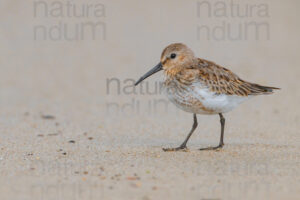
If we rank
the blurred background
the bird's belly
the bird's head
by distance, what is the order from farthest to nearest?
the bird's head → the bird's belly → the blurred background

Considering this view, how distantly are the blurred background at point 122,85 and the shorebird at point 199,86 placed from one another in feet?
2.00

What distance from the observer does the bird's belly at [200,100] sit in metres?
6.64

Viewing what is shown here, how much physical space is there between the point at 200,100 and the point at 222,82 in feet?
1.28

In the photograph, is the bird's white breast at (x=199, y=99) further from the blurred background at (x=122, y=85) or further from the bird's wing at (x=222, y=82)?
the blurred background at (x=122, y=85)

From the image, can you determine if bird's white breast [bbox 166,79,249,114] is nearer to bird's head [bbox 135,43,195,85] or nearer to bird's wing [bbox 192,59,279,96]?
bird's wing [bbox 192,59,279,96]

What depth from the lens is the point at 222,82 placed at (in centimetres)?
684

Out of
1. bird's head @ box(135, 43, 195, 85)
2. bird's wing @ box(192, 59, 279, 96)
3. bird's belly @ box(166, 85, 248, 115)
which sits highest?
bird's head @ box(135, 43, 195, 85)

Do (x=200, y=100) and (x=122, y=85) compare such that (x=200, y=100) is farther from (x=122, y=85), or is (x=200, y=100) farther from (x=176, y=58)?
(x=122, y=85)

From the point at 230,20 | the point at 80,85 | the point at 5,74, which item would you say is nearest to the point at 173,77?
the point at 80,85

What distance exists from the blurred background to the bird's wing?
0.71m

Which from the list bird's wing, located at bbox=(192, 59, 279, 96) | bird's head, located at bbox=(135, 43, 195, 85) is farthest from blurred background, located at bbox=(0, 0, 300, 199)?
bird's head, located at bbox=(135, 43, 195, 85)

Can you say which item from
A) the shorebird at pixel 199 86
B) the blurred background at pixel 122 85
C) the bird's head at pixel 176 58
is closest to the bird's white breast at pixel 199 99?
the shorebird at pixel 199 86

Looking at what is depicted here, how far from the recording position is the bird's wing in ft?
22.1

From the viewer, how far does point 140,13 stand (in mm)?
15180
